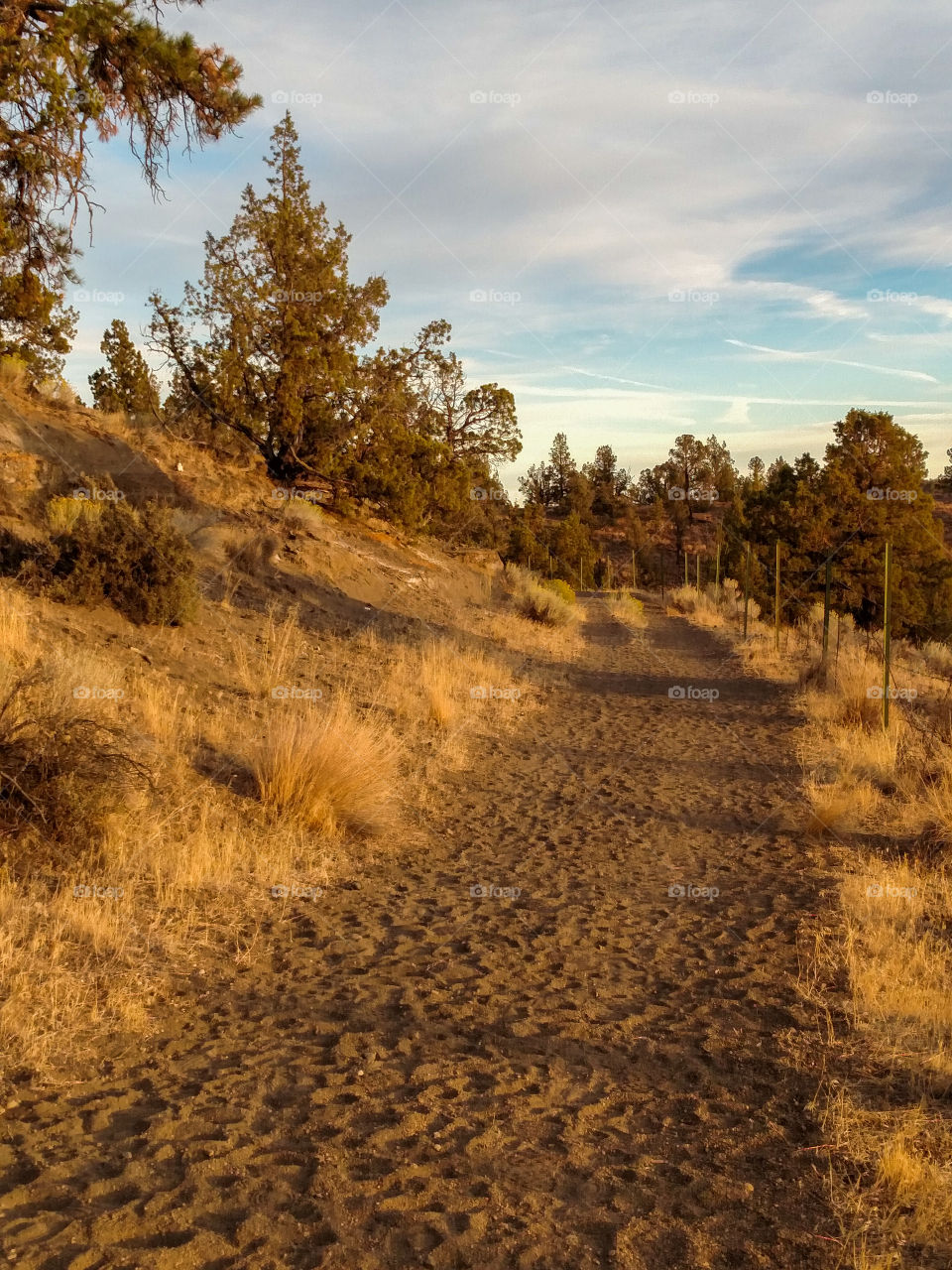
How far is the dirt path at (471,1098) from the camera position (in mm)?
2656

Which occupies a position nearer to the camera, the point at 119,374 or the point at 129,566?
the point at 129,566

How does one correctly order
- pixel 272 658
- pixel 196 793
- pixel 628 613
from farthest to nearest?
1. pixel 628 613
2. pixel 272 658
3. pixel 196 793

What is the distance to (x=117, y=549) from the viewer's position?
32.2ft

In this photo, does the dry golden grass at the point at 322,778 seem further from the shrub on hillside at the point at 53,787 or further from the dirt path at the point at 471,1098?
the shrub on hillside at the point at 53,787

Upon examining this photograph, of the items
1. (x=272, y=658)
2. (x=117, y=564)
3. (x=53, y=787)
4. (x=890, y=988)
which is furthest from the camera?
(x=272, y=658)

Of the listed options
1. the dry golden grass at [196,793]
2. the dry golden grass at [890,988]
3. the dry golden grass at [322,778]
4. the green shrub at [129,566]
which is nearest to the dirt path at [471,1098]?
the dry golden grass at [890,988]

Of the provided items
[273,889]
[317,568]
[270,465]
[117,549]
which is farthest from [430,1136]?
[270,465]

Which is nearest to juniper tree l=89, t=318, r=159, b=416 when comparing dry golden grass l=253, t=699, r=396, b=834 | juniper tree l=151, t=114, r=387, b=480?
juniper tree l=151, t=114, r=387, b=480

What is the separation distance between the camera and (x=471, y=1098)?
344 centimetres

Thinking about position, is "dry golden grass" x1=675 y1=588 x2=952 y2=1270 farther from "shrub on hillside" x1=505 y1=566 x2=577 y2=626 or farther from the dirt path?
"shrub on hillside" x1=505 y1=566 x2=577 y2=626

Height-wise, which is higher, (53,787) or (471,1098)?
(53,787)

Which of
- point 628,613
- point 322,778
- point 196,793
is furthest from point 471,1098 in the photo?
point 628,613

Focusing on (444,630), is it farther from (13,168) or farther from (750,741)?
(13,168)

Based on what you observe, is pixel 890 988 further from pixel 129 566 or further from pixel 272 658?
pixel 129 566
